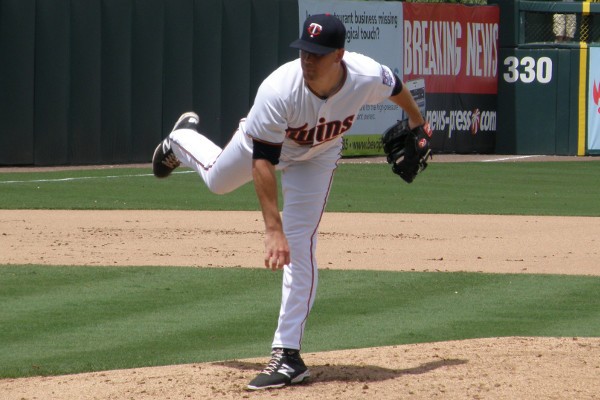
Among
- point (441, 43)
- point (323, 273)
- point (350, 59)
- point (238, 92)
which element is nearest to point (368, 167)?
point (238, 92)

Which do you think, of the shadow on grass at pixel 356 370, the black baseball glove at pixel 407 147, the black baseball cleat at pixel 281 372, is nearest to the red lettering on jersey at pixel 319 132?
the black baseball glove at pixel 407 147

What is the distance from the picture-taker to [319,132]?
5.07 m

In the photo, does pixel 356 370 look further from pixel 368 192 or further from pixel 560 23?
pixel 560 23

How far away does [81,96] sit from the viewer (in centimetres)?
1752

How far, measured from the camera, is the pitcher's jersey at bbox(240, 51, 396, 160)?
4867 mm

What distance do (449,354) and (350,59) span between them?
64.4 inches

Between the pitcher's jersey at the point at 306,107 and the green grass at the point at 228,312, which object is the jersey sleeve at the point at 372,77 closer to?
the pitcher's jersey at the point at 306,107

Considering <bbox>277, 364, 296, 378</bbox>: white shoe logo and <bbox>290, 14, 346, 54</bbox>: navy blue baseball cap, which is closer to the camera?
<bbox>290, 14, 346, 54</bbox>: navy blue baseball cap

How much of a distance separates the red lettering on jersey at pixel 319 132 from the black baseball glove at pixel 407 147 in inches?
21.7

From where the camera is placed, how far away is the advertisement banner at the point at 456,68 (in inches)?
855

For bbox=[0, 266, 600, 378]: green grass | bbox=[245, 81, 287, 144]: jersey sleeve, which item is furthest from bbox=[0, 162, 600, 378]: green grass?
bbox=[245, 81, 287, 144]: jersey sleeve

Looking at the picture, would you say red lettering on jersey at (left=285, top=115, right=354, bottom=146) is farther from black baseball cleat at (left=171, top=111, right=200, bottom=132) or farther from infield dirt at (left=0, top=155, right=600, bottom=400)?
black baseball cleat at (left=171, top=111, right=200, bottom=132)

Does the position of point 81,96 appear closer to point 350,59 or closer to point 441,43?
point 441,43

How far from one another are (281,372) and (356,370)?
486 millimetres
